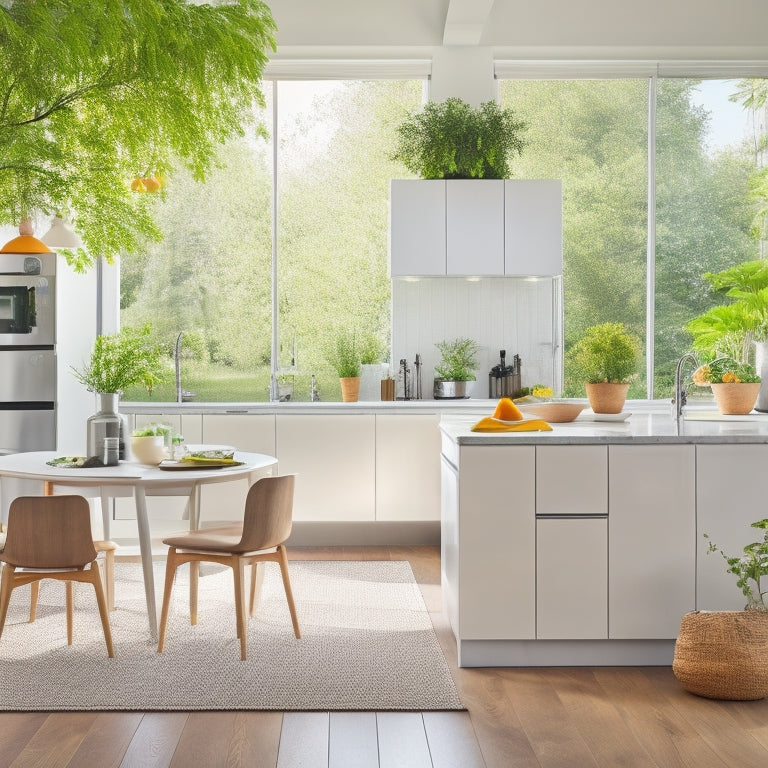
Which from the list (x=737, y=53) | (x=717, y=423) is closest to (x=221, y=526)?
(x=717, y=423)

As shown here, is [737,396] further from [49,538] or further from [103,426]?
[49,538]

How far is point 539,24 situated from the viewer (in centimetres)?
651

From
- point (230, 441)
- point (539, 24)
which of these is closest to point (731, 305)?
point (539, 24)

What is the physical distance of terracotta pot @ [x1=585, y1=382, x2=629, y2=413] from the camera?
4414 mm

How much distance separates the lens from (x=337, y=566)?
5562mm

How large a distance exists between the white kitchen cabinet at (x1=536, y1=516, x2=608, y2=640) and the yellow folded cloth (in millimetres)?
389

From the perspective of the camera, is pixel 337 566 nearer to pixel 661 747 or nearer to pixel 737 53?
pixel 661 747

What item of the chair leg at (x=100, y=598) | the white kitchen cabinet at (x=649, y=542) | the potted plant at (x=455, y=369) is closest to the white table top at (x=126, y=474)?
the chair leg at (x=100, y=598)

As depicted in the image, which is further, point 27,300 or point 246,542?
point 27,300

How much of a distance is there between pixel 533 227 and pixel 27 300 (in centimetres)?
335

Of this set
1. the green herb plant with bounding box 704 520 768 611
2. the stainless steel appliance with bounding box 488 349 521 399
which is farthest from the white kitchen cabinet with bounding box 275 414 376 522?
the green herb plant with bounding box 704 520 768 611

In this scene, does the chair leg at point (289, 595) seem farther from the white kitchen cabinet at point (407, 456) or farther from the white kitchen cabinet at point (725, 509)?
the white kitchen cabinet at point (407, 456)

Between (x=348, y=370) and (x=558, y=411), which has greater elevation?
(x=348, y=370)

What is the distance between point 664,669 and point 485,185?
3531mm
